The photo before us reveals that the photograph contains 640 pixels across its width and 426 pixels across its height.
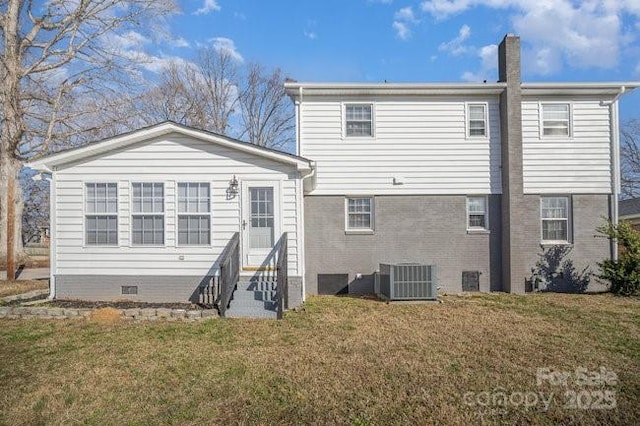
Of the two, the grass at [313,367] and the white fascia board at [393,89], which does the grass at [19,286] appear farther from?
the white fascia board at [393,89]

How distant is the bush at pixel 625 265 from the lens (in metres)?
10.2

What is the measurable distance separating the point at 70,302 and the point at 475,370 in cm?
784

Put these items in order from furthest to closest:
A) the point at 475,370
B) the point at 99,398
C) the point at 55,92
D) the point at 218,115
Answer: the point at 218,115, the point at 55,92, the point at 475,370, the point at 99,398

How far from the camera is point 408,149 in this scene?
11008mm

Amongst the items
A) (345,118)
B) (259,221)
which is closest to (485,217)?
(345,118)

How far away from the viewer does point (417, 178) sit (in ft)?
36.1

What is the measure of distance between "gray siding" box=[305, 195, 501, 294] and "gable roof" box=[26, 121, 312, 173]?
8.17 ft

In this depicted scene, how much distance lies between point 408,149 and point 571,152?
14.7 feet

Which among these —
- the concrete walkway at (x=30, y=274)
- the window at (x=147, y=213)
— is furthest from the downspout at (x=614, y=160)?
the concrete walkway at (x=30, y=274)

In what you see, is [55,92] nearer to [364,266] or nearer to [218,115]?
[218,115]

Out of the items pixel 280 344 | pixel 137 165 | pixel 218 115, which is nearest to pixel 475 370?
pixel 280 344

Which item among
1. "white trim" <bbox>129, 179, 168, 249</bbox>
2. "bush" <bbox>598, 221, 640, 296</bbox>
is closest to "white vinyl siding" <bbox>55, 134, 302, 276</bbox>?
"white trim" <bbox>129, 179, 168, 249</bbox>

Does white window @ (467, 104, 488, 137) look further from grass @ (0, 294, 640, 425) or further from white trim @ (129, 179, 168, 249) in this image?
white trim @ (129, 179, 168, 249)

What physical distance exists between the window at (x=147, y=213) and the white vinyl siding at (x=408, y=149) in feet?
13.3
